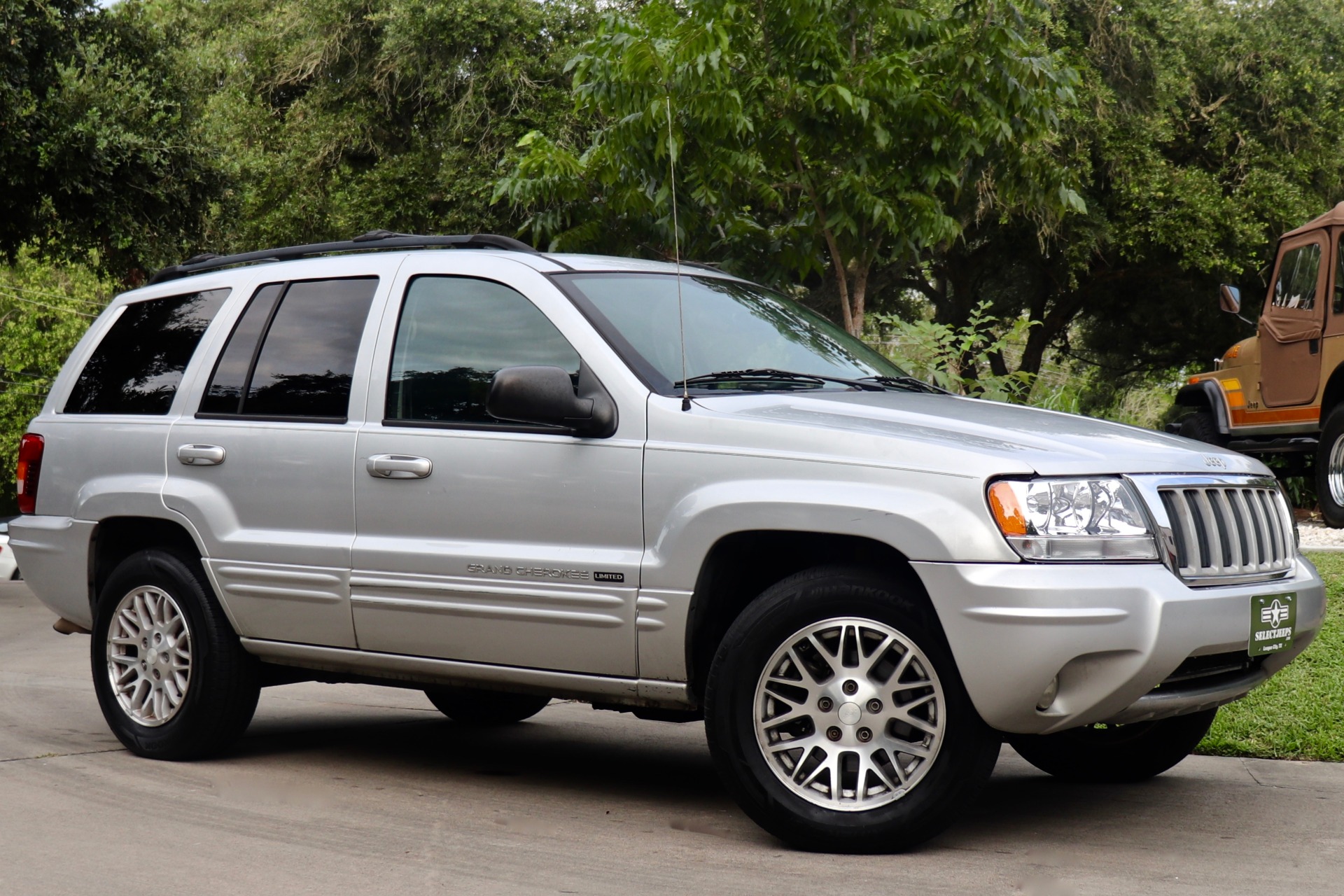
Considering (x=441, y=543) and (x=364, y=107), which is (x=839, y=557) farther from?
(x=364, y=107)

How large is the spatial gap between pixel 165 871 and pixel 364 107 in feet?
70.8

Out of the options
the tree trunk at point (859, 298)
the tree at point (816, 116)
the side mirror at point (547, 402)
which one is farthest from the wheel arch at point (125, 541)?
the tree trunk at point (859, 298)

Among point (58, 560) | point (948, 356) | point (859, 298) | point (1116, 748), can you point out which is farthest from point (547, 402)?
point (859, 298)

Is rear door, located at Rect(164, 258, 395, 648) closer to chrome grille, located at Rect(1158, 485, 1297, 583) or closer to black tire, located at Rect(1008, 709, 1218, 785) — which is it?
black tire, located at Rect(1008, 709, 1218, 785)

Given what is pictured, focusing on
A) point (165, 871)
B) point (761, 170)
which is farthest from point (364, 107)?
point (165, 871)

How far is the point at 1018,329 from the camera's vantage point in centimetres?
1095

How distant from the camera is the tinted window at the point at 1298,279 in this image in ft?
47.0

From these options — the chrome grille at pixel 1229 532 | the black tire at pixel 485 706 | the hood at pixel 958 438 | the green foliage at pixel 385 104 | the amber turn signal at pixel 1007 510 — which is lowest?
the black tire at pixel 485 706

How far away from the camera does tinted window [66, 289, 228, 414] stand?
6430 mm

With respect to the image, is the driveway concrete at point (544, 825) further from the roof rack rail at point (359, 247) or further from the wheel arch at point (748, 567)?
the roof rack rail at point (359, 247)

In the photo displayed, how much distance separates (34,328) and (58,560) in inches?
1690

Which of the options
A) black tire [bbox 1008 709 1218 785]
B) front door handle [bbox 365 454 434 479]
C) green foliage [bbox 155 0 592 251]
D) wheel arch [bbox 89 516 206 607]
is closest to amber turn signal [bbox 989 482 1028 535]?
black tire [bbox 1008 709 1218 785]

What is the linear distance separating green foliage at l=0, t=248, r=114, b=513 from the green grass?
Result: 38.1 meters

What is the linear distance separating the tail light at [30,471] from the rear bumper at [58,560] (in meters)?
0.07
